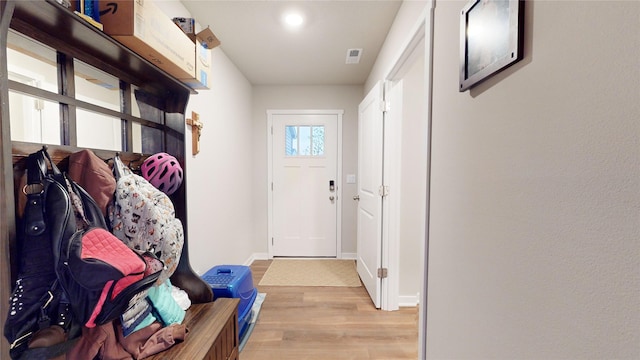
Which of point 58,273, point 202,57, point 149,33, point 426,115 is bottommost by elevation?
point 58,273

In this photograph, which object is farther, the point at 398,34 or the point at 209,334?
the point at 398,34

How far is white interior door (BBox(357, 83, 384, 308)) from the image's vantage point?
2.15 m


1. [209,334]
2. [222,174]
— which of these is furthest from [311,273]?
[209,334]

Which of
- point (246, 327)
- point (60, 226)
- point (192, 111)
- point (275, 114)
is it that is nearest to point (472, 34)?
point (60, 226)

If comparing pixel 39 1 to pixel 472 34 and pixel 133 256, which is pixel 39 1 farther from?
pixel 472 34

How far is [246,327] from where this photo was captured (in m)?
1.81

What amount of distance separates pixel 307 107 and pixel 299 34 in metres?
1.27

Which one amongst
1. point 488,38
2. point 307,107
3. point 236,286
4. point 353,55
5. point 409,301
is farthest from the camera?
point 307,107

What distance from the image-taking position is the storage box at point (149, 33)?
82 centimetres

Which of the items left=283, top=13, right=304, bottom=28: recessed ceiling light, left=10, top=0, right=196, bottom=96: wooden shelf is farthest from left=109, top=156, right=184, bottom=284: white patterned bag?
left=283, top=13, right=304, bottom=28: recessed ceiling light

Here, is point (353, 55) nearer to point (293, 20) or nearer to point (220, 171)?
point (293, 20)

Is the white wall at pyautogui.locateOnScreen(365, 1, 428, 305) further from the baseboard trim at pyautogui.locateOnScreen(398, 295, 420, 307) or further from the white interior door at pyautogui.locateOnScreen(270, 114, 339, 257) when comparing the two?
the white interior door at pyautogui.locateOnScreen(270, 114, 339, 257)

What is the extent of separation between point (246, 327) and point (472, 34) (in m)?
2.18

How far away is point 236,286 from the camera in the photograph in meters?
1.64
